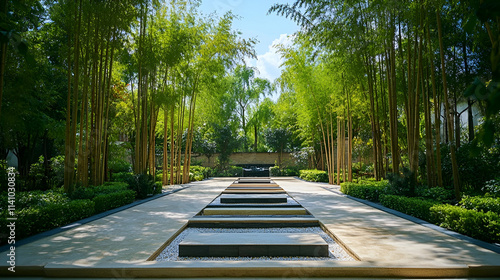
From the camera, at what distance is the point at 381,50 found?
776 cm

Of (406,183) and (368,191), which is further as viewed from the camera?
(368,191)

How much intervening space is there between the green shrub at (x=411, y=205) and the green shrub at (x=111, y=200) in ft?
17.2

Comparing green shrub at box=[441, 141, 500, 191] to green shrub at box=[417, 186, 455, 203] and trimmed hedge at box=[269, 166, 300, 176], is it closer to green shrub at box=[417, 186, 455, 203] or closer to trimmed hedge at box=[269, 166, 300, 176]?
green shrub at box=[417, 186, 455, 203]

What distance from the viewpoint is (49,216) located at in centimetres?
455

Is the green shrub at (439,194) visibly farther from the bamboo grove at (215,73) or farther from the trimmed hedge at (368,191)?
the trimmed hedge at (368,191)

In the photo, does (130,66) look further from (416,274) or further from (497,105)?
(497,105)

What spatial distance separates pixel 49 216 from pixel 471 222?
5126 millimetres

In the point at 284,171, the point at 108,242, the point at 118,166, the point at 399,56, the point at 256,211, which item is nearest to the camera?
the point at 108,242

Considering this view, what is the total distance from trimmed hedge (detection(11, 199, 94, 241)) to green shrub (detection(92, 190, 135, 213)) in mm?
378

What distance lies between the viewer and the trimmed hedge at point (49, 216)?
13.4 feet

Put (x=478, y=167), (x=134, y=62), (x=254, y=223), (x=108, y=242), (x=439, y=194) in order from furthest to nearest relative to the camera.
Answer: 1. (x=134, y=62)
2. (x=478, y=167)
3. (x=439, y=194)
4. (x=254, y=223)
5. (x=108, y=242)

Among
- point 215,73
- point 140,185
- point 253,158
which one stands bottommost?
point 140,185

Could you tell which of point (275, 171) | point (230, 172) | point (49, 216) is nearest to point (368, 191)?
point (49, 216)

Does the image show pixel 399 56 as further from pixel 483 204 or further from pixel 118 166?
pixel 118 166
